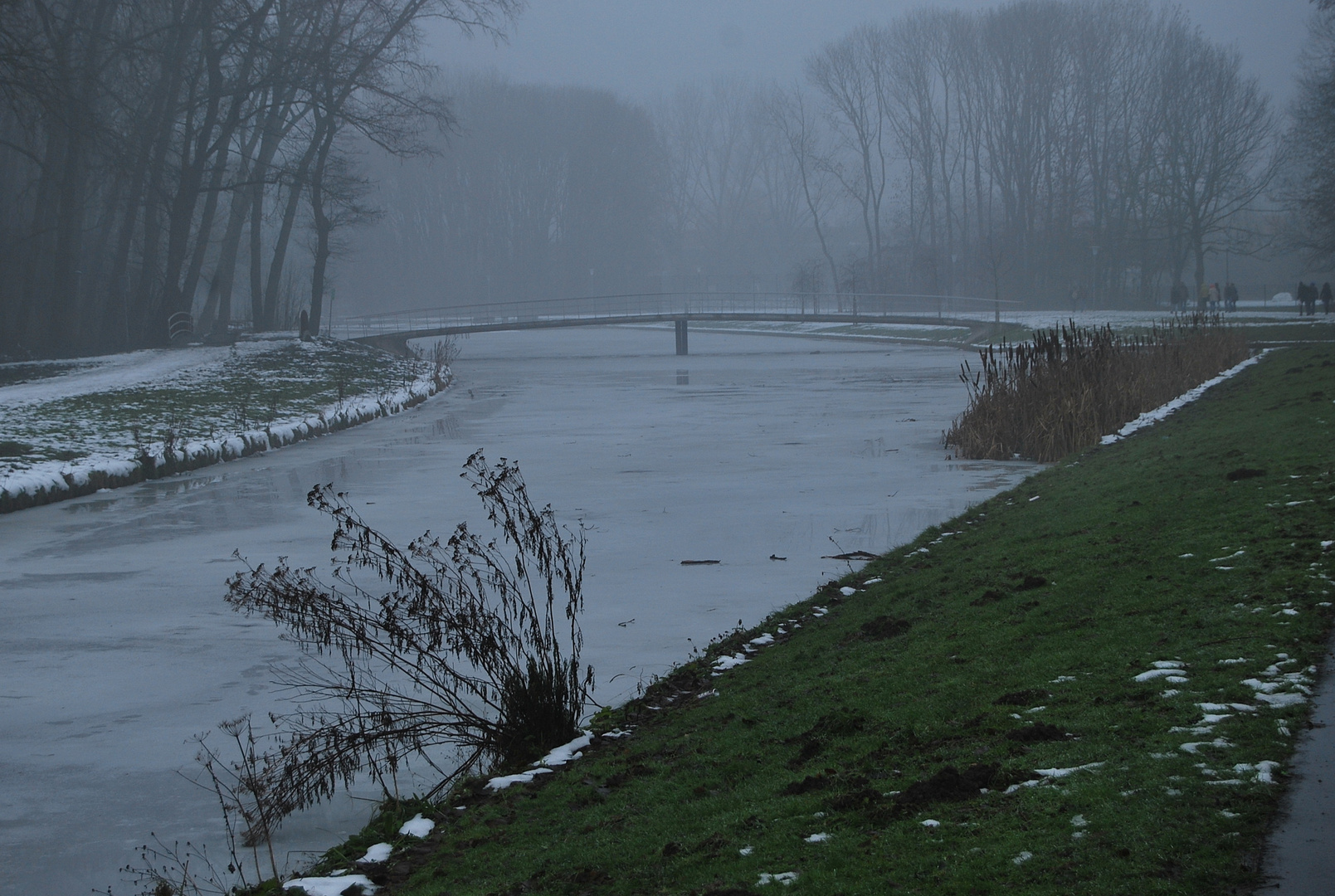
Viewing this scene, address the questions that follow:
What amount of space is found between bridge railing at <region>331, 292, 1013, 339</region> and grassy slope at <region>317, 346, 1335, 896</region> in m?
45.0

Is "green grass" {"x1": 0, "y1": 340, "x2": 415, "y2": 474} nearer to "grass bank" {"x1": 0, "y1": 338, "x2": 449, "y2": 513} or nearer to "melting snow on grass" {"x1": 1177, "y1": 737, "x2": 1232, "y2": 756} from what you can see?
"grass bank" {"x1": 0, "y1": 338, "x2": 449, "y2": 513}

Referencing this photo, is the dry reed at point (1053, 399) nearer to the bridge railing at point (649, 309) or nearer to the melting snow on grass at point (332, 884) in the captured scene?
the melting snow on grass at point (332, 884)

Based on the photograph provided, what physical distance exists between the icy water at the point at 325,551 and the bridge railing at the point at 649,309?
32214 mm

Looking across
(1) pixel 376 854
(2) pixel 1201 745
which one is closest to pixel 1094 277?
(2) pixel 1201 745

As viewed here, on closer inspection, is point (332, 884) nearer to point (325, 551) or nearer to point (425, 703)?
point (425, 703)

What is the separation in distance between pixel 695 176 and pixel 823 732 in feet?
375

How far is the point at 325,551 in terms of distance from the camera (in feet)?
37.6

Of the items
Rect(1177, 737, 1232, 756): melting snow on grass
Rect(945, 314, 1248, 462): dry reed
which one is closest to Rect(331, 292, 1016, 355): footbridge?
Rect(945, 314, 1248, 462): dry reed

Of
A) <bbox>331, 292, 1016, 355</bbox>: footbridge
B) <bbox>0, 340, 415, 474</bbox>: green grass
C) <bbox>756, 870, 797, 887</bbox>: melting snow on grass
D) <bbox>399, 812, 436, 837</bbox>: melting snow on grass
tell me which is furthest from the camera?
<bbox>331, 292, 1016, 355</bbox>: footbridge

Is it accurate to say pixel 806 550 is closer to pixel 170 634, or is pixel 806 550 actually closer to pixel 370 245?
pixel 170 634

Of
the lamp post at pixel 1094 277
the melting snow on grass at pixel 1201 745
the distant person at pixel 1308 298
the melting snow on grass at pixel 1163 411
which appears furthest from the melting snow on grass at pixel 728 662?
the lamp post at pixel 1094 277

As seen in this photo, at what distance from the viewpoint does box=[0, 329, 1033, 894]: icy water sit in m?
5.88

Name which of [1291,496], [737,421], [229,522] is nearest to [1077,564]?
[1291,496]

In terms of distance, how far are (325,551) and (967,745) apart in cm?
767
